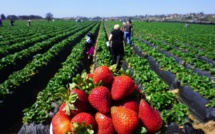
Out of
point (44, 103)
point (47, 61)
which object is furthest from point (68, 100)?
point (47, 61)

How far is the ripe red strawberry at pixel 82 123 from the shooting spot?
230 cm

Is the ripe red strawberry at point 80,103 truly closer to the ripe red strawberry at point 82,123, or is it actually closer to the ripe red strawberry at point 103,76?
the ripe red strawberry at point 82,123

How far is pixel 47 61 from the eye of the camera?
12.6 metres

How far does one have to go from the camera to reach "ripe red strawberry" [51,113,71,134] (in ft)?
8.16

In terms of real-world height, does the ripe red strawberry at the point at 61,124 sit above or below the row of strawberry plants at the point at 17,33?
above

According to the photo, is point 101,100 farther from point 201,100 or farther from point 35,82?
point 35,82

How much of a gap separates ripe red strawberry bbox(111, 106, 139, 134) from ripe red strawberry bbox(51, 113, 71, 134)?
424 mm

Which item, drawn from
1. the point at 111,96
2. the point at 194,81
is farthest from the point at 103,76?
the point at 194,81

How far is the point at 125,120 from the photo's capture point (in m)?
2.39

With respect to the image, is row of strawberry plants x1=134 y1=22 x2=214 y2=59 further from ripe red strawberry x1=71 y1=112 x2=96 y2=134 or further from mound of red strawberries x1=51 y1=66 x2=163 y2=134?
ripe red strawberry x1=71 y1=112 x2=96 y2=134

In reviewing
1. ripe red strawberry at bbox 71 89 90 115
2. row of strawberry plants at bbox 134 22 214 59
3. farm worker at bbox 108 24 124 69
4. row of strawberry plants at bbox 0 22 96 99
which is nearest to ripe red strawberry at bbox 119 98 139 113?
ripe red strawberry at bbox 71 89 90 115

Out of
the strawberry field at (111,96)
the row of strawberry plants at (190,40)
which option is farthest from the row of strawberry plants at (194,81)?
the row of strawberry plants at (190,40)

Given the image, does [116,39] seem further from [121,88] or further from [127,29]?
[121,88]

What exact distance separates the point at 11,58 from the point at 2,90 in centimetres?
514
